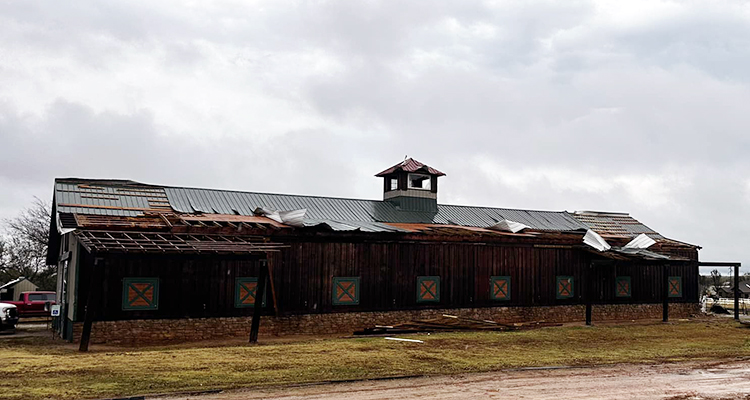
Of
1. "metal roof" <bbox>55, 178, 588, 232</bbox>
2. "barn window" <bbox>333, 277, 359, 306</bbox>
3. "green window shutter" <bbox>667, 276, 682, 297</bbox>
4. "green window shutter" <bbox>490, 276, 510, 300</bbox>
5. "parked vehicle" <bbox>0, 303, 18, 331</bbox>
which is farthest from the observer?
"green window shutter" <bbox>667, 276, 682, 297</bbox>

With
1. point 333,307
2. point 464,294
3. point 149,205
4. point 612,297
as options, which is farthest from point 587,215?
point 149,205

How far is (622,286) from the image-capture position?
3391cm

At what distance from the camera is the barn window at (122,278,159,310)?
22.1 metres

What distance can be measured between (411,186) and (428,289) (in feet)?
30.8

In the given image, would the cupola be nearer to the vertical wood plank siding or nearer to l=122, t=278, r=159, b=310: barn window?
the vertical wood plank siding

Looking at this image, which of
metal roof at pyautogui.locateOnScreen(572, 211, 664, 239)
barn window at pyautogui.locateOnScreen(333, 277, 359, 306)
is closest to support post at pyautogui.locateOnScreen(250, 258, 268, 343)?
barn window at pyautogui.locateOnScreen(333, 277, 359, 306)

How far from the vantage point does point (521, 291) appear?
3027cm

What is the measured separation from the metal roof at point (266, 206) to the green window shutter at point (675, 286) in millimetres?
5560

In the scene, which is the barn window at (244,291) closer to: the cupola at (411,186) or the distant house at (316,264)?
the distant house at (316,264)

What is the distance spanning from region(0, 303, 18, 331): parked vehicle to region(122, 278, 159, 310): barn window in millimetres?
9520

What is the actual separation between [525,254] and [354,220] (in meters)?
8.21

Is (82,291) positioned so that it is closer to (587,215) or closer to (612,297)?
→ (612,297)

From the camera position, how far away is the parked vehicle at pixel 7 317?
1099 inches

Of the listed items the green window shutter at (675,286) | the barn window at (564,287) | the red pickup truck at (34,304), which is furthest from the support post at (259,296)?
the green window shutter at (675,286)
